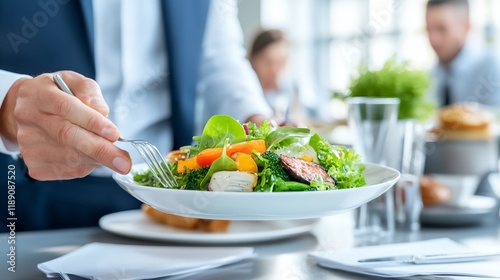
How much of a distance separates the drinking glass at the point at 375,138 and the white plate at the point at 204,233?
17cm

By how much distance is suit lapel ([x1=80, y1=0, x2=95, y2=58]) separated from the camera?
1.92 metres

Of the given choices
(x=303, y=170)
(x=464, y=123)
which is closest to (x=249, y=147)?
(x=303, y=170)

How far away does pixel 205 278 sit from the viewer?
46.9 inches

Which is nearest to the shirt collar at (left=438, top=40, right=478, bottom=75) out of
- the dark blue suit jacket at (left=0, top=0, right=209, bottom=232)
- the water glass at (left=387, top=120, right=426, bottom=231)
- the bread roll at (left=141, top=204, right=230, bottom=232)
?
the water glass at (left=387, top=120, right=426, bottom=231)

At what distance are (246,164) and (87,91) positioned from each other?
335mm

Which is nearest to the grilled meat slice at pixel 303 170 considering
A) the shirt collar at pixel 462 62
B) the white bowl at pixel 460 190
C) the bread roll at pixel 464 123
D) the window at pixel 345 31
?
the white bowl at pixel 460 190

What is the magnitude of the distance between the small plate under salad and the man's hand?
80 millimetres

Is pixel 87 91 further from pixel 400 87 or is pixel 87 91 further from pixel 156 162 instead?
pixel 400 87

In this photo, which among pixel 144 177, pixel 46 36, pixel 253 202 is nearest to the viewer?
pixel 253 202

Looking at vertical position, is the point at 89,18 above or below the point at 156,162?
above

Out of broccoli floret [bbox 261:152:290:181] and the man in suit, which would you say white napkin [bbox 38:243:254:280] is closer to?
broccoli floret [bbox 261:152:290:181]

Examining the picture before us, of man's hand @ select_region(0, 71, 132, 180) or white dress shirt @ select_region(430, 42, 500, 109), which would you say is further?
white dress shirt @ select_region(430, 42, 500, 109)

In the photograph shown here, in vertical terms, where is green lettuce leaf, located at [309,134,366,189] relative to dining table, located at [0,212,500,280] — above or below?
above

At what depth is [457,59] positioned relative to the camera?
628 cm
